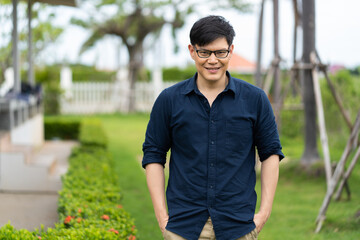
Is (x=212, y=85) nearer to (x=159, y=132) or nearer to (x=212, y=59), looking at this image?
(x=212, y=59)

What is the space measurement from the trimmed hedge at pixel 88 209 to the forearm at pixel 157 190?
97 centimetres

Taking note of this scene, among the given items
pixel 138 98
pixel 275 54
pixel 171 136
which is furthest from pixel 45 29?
pixel 171 136

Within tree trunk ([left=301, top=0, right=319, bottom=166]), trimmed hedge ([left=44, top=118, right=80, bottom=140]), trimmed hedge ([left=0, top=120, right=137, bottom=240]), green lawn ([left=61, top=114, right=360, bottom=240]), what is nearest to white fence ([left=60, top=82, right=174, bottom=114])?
trimmed hedge ([left=44, top=118, right=80, bottom=140])

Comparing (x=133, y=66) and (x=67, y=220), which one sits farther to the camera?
(x=133, y=66)

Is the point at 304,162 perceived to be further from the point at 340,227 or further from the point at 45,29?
the point at 45,29

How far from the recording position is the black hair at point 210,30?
231 centimetres

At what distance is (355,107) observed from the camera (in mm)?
9523

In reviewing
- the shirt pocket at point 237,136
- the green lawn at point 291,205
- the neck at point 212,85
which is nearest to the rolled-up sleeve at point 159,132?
the neck at point 212,85

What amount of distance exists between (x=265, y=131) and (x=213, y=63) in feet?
1.24

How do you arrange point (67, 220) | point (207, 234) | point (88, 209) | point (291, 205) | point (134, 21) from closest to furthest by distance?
1. point (207, 234)
2. point (67, 220)
3. point (88, 209)
4. point (291, 205)
5. point (134, 21)

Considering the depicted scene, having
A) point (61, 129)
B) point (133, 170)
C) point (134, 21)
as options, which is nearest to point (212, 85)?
point (133, 170)

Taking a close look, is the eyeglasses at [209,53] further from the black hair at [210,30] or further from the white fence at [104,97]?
the white fence at [104,97]

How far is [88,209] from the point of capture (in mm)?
4070

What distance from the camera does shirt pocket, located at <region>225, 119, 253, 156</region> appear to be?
233 centimetres
